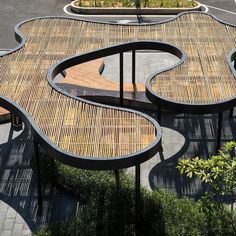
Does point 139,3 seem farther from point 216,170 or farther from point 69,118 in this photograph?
point 216,170

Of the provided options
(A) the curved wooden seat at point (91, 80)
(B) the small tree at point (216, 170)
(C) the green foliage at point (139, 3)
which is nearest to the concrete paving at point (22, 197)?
(B) the small tree at point (216, 170)

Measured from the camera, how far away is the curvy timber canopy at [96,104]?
1511 cm

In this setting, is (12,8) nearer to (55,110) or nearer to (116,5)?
(116,5)

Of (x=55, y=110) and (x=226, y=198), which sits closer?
(x=55, y=110)

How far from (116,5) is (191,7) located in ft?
15.5

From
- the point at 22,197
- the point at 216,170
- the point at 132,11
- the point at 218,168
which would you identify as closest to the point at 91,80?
the point at 22,197

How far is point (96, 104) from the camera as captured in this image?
661 inches

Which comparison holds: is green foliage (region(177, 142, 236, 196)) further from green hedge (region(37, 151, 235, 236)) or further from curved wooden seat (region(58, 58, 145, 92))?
curved wooden seat (region(58, 58, 145, 92))

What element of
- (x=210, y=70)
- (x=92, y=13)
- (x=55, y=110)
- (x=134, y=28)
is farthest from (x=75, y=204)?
(x=92, y=13)

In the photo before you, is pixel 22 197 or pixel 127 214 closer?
pixel 127 214

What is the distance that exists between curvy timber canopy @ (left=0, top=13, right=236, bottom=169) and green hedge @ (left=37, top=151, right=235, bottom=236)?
101 inches

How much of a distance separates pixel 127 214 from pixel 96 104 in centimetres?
353

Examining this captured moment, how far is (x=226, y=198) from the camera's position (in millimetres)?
17969

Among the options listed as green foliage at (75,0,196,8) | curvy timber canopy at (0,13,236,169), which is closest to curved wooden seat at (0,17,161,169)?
curvy timber canopy at (0,13,236,169)
